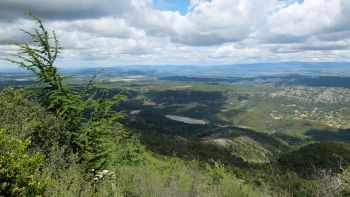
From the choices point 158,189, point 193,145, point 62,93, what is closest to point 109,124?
point 62,93

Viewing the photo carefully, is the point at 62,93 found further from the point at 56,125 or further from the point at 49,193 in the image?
the point at 49,193

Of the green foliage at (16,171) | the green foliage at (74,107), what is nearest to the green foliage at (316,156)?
the green foliage at (74,107)

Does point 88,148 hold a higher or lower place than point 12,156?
lower

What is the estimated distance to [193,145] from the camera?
162 metres

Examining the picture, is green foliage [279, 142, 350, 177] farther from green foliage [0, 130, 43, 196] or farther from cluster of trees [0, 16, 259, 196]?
green foliage [0, 130, 43, 196]

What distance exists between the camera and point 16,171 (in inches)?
331

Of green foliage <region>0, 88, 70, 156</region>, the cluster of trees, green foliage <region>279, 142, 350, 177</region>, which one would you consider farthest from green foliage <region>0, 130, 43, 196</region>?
green foliage <region>279, 142, 350, 177</region>

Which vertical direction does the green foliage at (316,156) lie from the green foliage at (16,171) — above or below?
below

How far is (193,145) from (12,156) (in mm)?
155574

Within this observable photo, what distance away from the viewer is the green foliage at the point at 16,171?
8.25m

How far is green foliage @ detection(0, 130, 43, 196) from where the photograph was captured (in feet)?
27.1

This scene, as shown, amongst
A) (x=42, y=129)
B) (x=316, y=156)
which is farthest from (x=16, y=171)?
(x=316, y=156)

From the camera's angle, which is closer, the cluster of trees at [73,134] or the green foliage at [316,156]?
the cluster of trees at [73,134]

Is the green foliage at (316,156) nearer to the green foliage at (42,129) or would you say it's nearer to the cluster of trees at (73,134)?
the cluster of trees at (73,134)
